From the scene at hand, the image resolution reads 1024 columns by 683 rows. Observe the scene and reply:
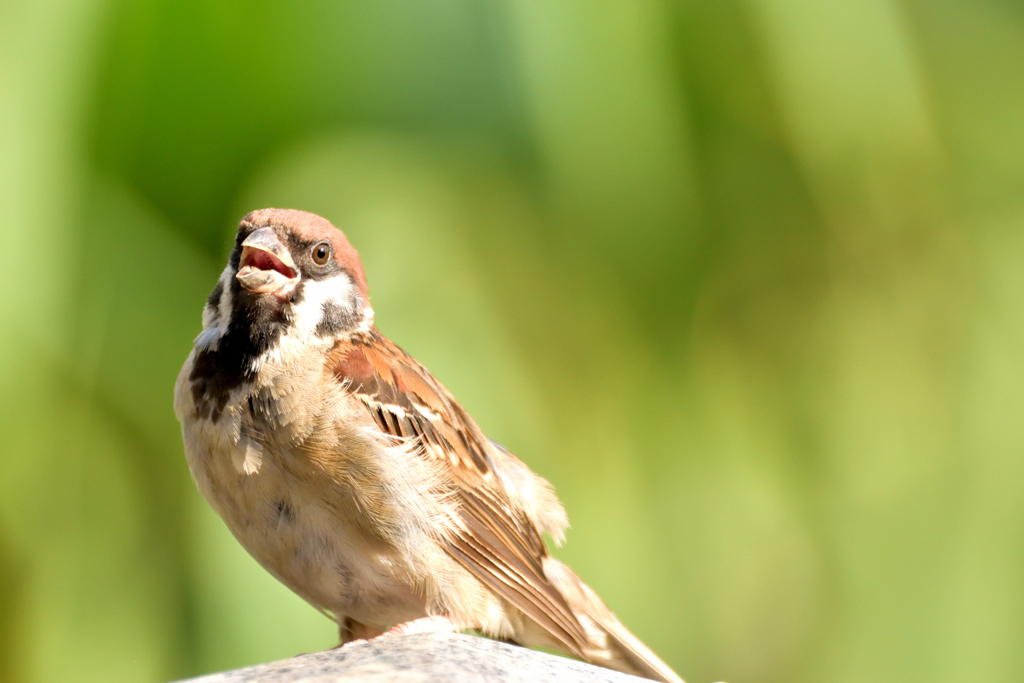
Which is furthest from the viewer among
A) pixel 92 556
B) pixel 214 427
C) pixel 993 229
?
pixel 993 229

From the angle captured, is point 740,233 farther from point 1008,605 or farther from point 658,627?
point 1008,605

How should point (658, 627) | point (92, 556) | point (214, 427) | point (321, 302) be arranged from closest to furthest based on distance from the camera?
point (214, 427) → point (321, 302) → point (92, 556) → point (658, 627)

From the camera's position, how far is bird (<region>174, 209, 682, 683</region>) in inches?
67.1

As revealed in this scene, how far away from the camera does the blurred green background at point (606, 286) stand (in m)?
2.71

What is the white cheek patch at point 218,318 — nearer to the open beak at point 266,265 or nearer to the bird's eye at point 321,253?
the open beak at point 266,265

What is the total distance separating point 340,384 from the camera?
1802 millimetres

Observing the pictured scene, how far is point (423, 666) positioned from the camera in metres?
1.36

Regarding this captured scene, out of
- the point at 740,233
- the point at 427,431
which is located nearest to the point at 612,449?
the point at 740,233

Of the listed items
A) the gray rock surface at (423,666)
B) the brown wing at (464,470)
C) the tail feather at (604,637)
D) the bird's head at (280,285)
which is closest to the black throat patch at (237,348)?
the bird's head at (280,285)

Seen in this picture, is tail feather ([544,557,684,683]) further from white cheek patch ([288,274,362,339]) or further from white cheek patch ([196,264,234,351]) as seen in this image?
white cheek patch ([196,264,234,351])

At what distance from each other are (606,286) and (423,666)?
1.87 m

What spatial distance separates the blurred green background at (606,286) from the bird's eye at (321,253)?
37.1 inches

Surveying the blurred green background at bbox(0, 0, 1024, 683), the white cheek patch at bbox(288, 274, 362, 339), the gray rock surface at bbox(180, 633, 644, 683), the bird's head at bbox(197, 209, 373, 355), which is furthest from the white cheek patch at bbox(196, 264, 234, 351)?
the blurred green background at bbox(0, 0, 1024, 683)

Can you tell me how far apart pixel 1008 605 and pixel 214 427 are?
2.66 m
